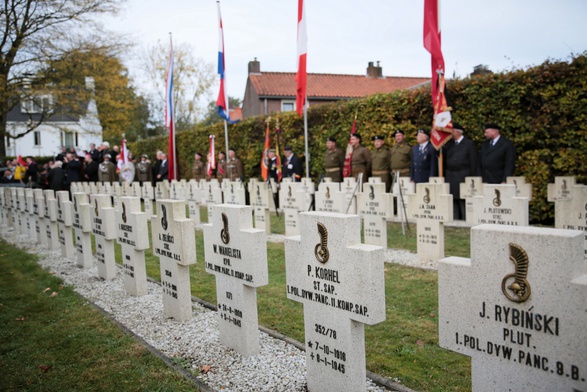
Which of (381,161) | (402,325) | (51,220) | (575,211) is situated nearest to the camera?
(402,325)

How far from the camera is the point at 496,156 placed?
9500mm

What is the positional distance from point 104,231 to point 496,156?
7.44 metres

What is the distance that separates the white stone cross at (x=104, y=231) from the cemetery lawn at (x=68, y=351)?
0.67 meters

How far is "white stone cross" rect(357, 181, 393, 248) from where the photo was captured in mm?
8070

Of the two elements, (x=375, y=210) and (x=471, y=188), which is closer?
(x=375, y=210)

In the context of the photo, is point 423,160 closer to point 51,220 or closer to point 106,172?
point 51,220

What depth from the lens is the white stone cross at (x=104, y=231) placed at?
6762 mm

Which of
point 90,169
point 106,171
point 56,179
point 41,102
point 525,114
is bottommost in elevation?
point 56,179

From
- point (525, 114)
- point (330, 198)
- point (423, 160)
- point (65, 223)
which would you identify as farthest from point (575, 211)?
point (65, 223)

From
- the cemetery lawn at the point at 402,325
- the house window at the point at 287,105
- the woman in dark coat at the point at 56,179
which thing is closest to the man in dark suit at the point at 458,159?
the cemetery lawn at the point at 402,325

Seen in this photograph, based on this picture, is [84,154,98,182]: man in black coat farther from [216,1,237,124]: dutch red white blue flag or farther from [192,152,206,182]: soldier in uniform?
[216,1,237,124]: dutch red white blue flag

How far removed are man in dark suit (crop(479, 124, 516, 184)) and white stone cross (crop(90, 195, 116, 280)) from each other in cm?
720

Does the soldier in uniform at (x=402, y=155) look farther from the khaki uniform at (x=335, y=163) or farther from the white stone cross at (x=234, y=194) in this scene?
the white stone cross at (x=234, y=194)

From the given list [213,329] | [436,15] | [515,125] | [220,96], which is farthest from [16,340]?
[220,96]
